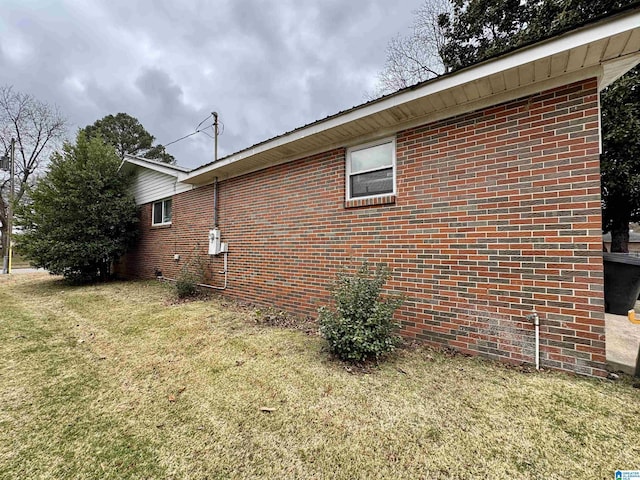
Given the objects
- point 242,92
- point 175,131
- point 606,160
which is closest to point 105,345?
point 606,160

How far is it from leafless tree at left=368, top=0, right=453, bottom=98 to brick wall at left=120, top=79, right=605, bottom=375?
11.4 metres

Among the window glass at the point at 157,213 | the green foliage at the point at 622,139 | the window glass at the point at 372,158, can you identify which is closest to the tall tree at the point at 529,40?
the green foliage at the point at 622,139

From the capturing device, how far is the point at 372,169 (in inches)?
170

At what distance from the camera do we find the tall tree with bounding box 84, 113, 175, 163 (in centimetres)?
2645

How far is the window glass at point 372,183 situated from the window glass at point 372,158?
97mm

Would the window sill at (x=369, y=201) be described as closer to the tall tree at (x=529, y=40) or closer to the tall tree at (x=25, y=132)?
the tall tree at (x=529, y=40)

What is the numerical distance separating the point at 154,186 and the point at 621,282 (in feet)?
40.6

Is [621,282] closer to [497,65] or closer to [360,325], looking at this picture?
[497,65]

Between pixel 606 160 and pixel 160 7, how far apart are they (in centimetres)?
1453

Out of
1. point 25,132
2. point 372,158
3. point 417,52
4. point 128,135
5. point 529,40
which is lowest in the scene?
point 372,158

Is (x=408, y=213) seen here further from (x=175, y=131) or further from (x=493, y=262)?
(x=175, y=131)

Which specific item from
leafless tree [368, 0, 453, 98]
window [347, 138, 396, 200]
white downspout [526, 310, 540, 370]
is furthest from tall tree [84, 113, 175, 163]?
white downspout [526, 310, 540, 370]

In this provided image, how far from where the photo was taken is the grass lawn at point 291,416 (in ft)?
5.64

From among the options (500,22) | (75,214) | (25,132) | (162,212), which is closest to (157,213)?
(162,212)
